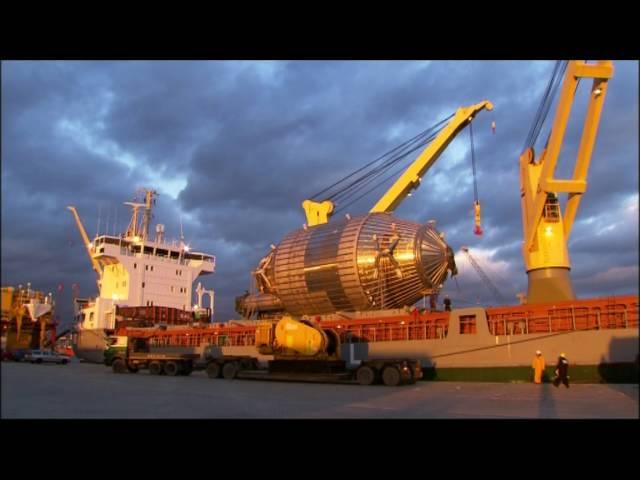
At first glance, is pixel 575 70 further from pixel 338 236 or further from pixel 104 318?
pixel 104 318

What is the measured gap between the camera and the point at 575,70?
25422 mm

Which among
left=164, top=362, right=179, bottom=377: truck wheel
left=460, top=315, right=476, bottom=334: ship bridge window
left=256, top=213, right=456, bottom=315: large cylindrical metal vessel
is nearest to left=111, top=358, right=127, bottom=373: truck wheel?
left=164, top=362, right=179, bottom=377: truck wheel

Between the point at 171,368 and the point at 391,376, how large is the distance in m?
15.1

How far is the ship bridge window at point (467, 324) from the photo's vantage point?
26.5m

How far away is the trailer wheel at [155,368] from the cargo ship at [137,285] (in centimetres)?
1755

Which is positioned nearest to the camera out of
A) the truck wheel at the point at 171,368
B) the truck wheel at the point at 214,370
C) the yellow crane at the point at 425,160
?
the truck wheel at the point at 214,370

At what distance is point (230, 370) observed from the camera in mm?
28141

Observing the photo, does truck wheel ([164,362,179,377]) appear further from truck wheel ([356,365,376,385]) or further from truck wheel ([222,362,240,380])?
truck wheel ([356,365,376,385])

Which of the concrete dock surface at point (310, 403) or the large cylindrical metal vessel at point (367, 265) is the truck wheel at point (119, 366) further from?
the concrete dock surface at point (310, 403)

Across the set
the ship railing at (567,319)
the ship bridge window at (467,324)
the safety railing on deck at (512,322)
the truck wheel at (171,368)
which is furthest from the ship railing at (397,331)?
the truck wheel at (171,368)

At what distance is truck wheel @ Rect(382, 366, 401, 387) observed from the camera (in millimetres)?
22625

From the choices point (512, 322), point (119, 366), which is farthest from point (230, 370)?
point (512, 322)

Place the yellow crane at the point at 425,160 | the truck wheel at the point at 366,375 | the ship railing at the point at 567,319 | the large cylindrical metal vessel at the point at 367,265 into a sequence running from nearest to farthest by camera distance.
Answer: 1. the ship railing at the point at 567,319
2. the truck wheel at the point at 366,375
3. the large cylindrical metal vessel at the point at 367,265
4. the yellow crane at the point at 425,160
